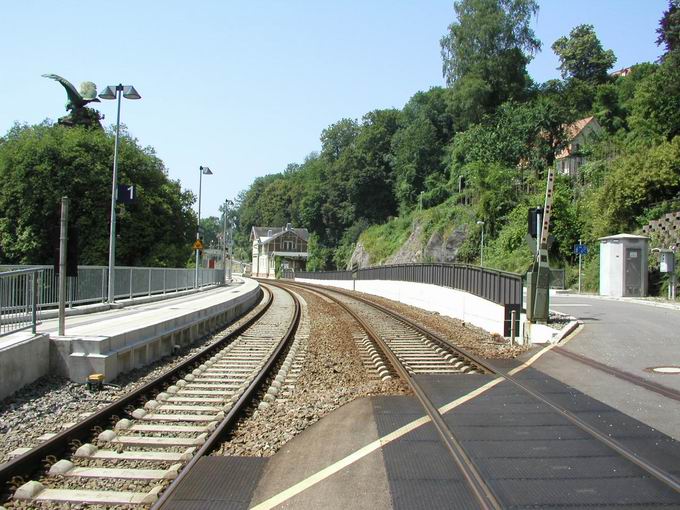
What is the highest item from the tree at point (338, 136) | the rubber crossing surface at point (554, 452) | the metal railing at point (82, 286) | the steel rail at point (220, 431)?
the tree at point (338, 136)

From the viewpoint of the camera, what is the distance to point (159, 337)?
1366cm

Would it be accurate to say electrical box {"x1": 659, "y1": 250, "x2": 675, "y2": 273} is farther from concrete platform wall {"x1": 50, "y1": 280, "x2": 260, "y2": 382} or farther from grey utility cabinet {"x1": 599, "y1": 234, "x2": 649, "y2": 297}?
concrete platform wall {"x1": 50, "y1": 280, "x2": 260, "y2": 382}

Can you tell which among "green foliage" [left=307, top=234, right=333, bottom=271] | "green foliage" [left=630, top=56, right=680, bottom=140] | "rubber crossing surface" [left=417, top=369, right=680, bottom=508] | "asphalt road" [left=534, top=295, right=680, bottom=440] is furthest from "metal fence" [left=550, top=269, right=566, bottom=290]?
"green foliage" [left=307, top=234, right=333, bottom=271]

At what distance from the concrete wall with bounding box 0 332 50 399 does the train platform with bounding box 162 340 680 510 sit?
399 cm

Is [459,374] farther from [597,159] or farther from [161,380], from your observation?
[597,159]

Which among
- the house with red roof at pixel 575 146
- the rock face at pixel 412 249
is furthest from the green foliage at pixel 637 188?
the rock face at pixel 412 249

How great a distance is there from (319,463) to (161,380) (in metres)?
4.90

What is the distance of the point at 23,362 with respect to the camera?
934cm

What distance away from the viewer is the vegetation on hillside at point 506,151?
42.2m

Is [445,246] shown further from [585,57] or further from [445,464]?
[445,464]

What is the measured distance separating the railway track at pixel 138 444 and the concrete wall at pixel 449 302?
30.0 ft

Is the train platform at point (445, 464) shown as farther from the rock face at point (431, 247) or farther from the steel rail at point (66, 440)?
the rock face at point (431, 247)

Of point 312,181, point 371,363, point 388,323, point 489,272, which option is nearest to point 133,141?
point 388,323

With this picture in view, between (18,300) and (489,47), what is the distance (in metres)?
65.7
